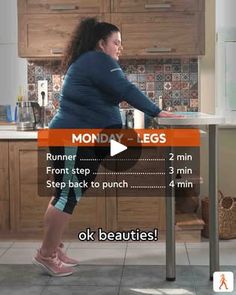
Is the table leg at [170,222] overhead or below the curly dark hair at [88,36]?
below

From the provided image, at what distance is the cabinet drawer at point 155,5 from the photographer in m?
2.59

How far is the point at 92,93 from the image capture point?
6.43 ft

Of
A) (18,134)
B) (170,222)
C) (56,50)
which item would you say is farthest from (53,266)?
(56,50)

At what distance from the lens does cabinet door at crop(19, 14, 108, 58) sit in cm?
263

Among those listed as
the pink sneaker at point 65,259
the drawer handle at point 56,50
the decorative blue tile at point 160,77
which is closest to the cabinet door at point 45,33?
the drawer handle at point 56,50

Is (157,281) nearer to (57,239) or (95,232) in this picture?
(57,239)

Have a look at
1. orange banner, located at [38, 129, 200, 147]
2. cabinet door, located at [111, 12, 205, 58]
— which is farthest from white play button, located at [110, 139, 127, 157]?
cabinet door, located at [111, 12, 205, 58]

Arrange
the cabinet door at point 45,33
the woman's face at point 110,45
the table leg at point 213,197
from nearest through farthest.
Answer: the table leg at point 213,197
the woman's face at point 110,45
the cabinet door at point 45,33

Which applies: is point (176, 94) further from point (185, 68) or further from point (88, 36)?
point (88, 36)

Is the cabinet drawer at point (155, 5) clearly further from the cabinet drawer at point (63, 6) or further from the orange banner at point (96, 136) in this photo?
the orange banner at point (96, 136)

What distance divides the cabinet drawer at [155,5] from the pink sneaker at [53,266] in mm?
1189

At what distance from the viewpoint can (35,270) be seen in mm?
2084

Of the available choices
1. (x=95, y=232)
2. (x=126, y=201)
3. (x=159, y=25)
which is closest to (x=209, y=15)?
(x=159, y=25)

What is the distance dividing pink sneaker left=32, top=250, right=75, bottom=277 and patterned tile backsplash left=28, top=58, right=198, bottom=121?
100 cm
